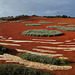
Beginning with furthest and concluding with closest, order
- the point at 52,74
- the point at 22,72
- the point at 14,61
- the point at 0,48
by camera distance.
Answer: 1. the point at 0,48
2. the point at 14,61
3. the point at 52,74
4. the point at 22,72

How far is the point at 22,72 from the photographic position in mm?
4758

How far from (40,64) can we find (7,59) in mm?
2109

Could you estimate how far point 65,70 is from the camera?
246 inches

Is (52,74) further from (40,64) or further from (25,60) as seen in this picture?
(25,60)

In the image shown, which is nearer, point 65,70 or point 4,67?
point 4,67

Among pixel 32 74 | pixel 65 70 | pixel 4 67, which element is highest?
pixel 4 67

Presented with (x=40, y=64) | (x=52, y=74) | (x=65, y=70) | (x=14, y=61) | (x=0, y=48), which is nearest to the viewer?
(x=52, y=74)

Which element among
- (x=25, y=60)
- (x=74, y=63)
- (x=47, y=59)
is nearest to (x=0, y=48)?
(x=25, y=60)

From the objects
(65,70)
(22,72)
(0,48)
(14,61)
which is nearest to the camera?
(22,72)

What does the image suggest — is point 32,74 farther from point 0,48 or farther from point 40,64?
point 0,48

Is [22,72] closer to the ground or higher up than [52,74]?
higher up

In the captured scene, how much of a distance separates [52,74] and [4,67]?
7.13ft

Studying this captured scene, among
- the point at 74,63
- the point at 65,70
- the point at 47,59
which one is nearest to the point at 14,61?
the point at 47,59

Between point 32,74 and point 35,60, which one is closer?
point 32,74
